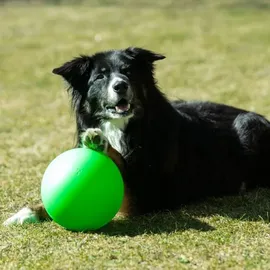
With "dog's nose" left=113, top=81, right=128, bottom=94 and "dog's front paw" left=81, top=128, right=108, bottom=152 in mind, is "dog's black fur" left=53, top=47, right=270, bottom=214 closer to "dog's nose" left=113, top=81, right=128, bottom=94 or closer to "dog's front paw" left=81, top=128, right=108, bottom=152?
"dog's nose" left=113, top=81, right=128, bottom=94

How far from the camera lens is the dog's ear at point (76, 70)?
19.2ft

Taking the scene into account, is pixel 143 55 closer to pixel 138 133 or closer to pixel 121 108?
pixel 121 108

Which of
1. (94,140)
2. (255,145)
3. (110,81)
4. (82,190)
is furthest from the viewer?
(255,145)

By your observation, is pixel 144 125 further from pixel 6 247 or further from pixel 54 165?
pixel 6 247

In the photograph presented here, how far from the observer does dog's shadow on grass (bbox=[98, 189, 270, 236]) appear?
5461 millimetres

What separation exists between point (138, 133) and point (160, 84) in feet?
25.7

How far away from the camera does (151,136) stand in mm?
6008

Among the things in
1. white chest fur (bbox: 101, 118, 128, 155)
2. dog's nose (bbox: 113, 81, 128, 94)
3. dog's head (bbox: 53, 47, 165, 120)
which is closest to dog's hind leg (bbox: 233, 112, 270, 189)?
dog's head (bbox: 53, 47, 165, 120)

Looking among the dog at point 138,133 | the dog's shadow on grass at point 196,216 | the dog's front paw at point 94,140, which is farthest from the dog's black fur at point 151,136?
the dog's front paw at point 94,140

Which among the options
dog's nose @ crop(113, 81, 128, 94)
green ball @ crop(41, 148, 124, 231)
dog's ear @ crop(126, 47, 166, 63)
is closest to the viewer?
green ball @ crop(41, 148, 124, 231)

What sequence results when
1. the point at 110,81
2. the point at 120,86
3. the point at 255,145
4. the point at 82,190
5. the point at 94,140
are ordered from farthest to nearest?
the point at 255,145, the point at 110,81, the point at 120,86, the point at 94,140, the point at 82,190

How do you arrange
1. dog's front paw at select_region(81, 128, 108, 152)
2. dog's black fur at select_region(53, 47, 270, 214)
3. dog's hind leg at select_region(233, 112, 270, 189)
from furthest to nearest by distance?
1. dog's hind leg at select_region(233, 112, 270, 189)
2. dog's black fur at select_region(53, 47, 270, 214)
3. dog's front paw at select_region(81, 128, 108, 152)

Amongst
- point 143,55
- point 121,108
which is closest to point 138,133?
point 121,108

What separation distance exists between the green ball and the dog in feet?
0.88
